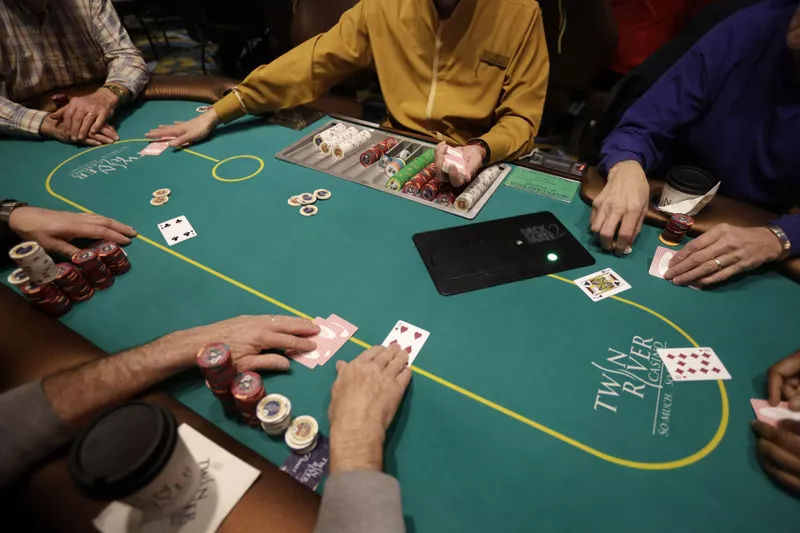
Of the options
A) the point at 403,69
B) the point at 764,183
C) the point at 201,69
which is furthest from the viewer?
the point at 201,69

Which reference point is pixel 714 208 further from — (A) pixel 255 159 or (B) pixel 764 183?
(A) pixel 255 159

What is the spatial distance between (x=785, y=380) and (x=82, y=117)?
9.11 feet

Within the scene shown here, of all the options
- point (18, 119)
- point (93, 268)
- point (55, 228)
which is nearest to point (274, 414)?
point (93, 268)

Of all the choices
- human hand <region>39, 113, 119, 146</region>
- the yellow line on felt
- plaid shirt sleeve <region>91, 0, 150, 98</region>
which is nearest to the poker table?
the yellow line on felt

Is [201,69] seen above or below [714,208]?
below

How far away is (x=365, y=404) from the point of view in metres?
0.89

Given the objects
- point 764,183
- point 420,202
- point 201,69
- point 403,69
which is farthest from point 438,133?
point 201,69

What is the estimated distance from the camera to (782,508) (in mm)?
801

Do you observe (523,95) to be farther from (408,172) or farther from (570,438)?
(570,438)

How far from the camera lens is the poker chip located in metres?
1.60

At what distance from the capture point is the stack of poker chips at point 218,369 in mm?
856

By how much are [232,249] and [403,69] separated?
4.25ft

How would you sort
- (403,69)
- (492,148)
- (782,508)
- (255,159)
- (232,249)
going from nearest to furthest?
(782,508)
(232,249)
(492,148)
(255,159)
(403,69)

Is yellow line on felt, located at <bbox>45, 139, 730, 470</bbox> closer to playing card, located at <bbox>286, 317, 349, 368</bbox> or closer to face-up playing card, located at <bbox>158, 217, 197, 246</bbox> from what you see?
playing card, located at <bbox>286, 317, 349, 368</bbox>
